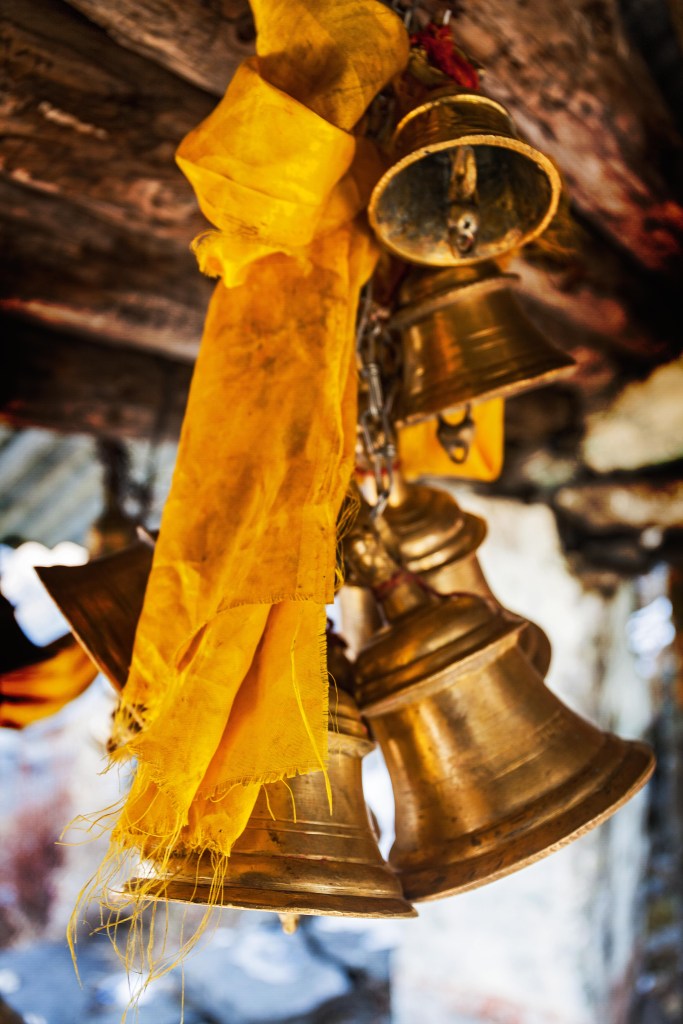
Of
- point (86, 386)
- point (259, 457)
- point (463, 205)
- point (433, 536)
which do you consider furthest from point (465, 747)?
point (86, 386)

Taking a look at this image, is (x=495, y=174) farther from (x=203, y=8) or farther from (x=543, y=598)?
(x=543, y=598)

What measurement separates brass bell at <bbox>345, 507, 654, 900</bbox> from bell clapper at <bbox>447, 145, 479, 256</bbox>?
0.44 m

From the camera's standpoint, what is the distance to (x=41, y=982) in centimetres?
237

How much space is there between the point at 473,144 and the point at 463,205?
5.7 inches

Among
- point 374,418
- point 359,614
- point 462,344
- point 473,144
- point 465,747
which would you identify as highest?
point 473,144

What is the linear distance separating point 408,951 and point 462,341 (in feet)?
8.82

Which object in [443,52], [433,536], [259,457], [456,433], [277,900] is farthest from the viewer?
[456,433]

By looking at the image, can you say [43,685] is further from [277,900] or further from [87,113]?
[87,113]

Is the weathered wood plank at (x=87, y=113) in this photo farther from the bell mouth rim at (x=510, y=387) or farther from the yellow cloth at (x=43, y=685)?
the yellow cloth at (x=43, y=685)

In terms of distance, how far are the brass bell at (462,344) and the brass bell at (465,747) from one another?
0.84 ft

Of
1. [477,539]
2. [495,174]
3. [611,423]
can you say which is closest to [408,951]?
[611,423]

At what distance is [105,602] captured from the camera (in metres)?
1.10

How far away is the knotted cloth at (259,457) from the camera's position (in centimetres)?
80

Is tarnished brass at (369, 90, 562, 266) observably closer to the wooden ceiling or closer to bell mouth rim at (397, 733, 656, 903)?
the wooden ceiling
